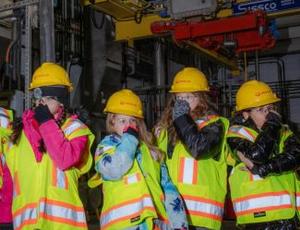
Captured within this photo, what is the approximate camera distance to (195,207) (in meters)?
3.13

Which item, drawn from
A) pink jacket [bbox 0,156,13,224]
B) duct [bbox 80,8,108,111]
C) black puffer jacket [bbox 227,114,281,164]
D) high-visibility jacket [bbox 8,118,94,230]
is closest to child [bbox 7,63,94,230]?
high-visibility jacket [bbox 8,118,94,230]

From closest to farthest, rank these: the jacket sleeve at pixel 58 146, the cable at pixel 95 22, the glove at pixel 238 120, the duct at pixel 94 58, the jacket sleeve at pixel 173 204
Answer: the jacket sleeve at pixel 58 146 < the jacket sleeve at pixel 173 204 < the glove at pixel 238 120 < the duct at pixel 94 58 < the cable at pixel 95 22

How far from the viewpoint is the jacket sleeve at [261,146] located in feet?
9.86

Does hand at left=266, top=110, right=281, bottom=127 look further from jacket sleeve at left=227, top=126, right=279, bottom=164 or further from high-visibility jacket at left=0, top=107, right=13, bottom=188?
high-visibility jacket at left=0, top=107, right=13, bottom=188

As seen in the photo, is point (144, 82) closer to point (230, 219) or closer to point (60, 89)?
point (230, 219)

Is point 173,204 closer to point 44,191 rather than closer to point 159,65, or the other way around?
point 44,191

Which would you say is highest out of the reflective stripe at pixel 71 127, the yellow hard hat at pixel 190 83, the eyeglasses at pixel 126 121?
the yellow hard hat at pixel 190 83

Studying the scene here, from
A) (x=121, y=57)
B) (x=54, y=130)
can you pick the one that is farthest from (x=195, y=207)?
(x=121, y=57)

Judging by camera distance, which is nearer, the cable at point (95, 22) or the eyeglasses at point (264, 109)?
the eyeglasses at point (264, 109)

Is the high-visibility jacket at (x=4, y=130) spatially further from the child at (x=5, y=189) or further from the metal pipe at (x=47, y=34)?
the metal pipe at (x=47, y=34)

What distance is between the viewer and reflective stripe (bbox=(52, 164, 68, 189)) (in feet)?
9.15

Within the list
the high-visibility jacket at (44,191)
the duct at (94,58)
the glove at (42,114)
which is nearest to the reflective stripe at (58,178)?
the high-visibility jacket at (44,191)

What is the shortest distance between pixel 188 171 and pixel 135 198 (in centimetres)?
48

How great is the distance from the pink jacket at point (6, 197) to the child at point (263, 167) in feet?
4.72
